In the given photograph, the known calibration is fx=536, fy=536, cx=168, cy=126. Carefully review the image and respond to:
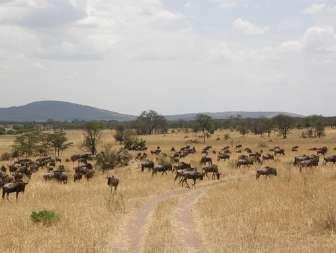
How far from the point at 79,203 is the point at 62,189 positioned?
627 centimetres

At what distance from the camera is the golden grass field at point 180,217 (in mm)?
16109

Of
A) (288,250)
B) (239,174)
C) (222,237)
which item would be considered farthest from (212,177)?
(288,250)

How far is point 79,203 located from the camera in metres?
25.0

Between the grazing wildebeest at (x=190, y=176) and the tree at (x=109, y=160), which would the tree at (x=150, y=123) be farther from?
the grazing wildebeest at (x=190, y=176)

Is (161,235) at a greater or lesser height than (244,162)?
lesser

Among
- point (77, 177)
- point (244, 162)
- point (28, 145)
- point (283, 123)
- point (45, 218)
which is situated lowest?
point (77, 177)

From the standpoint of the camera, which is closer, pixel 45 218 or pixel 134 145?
pixel 45 218

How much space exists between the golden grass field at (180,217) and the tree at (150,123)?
345ft

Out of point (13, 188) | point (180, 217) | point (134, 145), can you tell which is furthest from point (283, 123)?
point (180, 217)

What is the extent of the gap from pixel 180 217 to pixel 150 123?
119580 mm

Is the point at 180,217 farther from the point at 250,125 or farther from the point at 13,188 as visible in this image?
the point at 250,125

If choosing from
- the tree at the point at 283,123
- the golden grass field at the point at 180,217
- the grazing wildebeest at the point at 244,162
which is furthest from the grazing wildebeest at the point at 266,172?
the tree at the point at 283,123

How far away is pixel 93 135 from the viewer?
6462 cm

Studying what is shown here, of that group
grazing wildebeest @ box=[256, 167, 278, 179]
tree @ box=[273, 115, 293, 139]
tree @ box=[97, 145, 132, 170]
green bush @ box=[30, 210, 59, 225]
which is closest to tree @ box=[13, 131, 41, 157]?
tree @ box=[97, 145, 132, 170]
